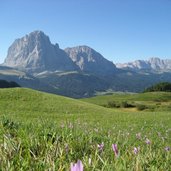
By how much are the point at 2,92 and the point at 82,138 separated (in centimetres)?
3771

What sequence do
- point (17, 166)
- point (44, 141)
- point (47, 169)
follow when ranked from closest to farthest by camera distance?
point (47, 169), point (17, 166), point (44, 141)

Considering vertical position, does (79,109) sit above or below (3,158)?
below

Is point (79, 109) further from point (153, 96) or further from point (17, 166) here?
point (153, 96)

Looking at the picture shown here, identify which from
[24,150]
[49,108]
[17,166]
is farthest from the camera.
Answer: [49,108]

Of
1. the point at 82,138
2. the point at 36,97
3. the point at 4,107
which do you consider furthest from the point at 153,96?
A: the point at 82,138

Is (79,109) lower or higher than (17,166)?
lower

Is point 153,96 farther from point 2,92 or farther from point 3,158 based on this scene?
point 3,158

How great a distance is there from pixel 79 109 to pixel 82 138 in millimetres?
34167

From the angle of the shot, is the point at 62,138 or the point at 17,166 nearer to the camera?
the point at 17,166

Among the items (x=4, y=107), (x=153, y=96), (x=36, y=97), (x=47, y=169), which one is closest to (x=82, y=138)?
(x=47, y=169)

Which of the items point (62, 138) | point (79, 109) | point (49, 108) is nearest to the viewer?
point (62, 138)

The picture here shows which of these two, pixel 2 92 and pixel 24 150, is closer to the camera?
pixel 24 150

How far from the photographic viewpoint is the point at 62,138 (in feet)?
15.3

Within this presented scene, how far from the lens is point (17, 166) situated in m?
2.91
